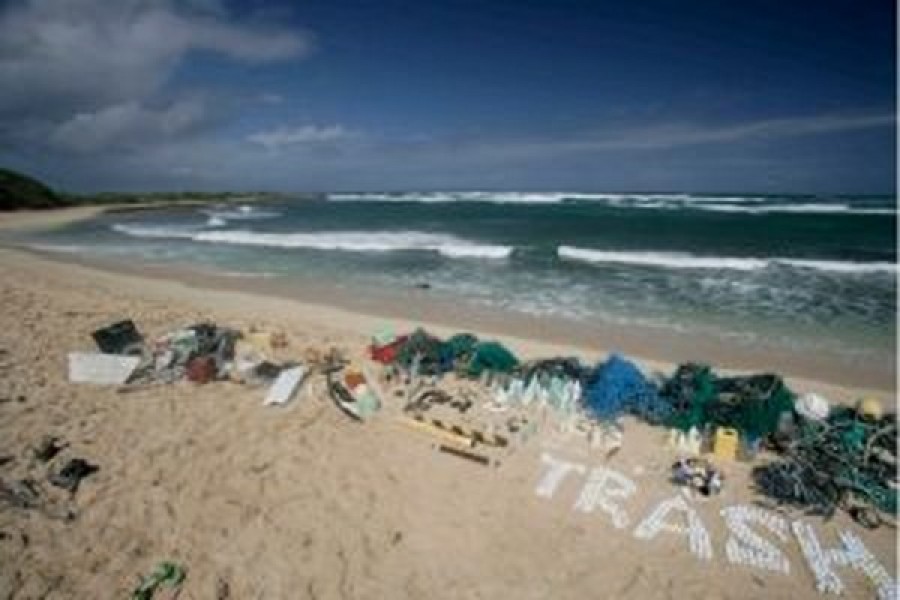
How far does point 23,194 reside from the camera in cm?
5269

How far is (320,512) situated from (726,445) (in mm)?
4810

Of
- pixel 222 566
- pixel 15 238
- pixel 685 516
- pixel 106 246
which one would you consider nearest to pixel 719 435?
pixel 685 516

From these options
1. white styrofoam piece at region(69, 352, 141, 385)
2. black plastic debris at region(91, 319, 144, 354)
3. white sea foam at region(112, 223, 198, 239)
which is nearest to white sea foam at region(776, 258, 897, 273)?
black plastic debris at region(91, 319, 144, 354)

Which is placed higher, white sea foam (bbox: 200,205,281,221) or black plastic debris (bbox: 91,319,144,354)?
white sea foam (bbox: 200,205,281,221)

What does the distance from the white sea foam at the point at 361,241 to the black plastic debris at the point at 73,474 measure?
18.3 meters

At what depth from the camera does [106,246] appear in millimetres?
25969

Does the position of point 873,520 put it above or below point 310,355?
below

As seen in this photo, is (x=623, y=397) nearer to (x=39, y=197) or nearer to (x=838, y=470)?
(x=838, y=470)

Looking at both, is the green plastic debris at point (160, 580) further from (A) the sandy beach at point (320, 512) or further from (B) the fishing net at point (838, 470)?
(B) the fishing net at point (838, 470)

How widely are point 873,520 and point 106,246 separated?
28730mm

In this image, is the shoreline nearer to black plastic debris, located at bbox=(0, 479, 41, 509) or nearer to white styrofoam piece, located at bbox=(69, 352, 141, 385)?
white styrofoam piece, located at bbox=(69, 352, 141, 385)

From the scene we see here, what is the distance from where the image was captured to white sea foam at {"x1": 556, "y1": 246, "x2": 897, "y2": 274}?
20.3 metres

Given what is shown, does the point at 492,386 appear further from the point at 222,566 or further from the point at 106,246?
the point at 106,246

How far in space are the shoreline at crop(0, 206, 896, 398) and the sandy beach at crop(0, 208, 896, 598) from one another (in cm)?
132
